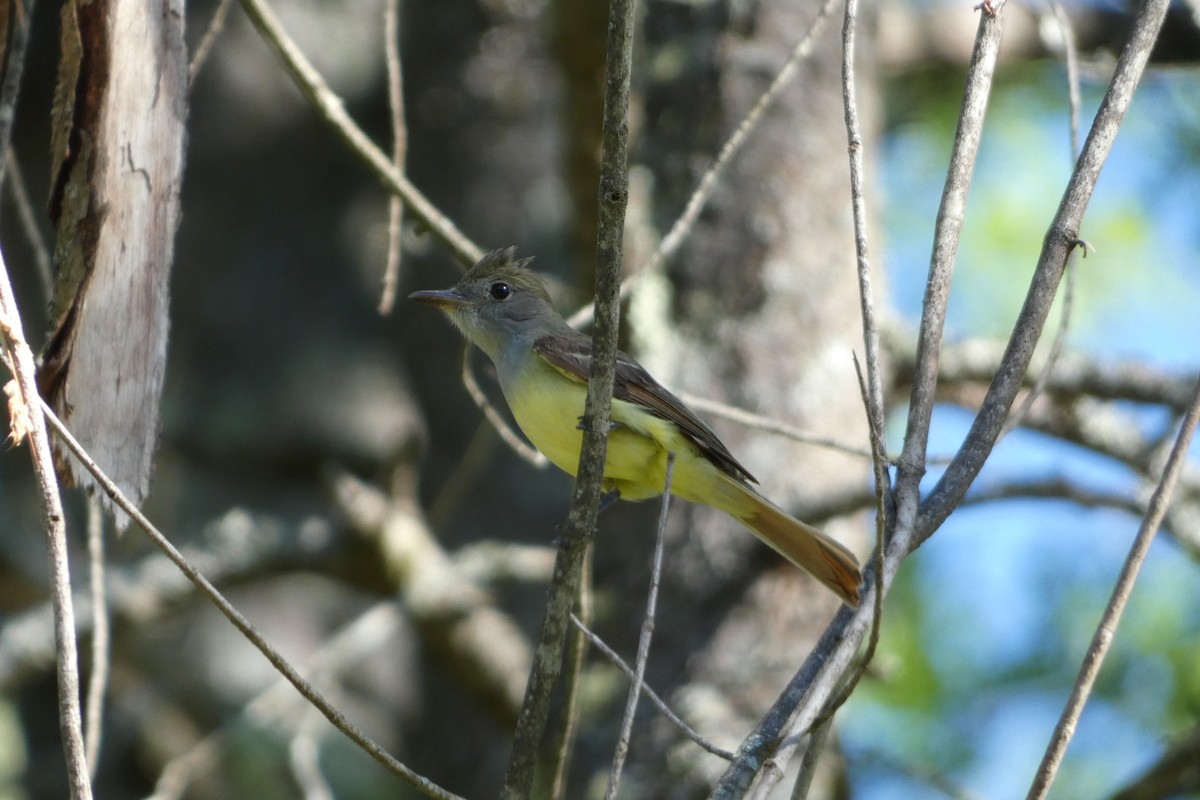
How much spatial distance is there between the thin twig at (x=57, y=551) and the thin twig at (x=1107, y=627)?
1.38m

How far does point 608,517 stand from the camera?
521 cm

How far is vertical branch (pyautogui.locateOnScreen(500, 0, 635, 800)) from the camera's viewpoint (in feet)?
6.44

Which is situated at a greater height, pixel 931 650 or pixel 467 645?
pixel 931 650

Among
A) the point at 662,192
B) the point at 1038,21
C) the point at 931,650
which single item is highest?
the point at 1038,21

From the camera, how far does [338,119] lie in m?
3.51

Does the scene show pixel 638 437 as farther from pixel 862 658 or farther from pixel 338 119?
pixel 862 658

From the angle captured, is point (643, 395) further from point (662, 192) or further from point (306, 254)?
point (306, 254)

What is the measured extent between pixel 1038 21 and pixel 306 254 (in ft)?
14.0

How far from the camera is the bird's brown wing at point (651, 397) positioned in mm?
3756

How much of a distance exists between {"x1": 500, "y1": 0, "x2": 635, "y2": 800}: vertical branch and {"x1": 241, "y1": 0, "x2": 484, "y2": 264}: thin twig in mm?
1437

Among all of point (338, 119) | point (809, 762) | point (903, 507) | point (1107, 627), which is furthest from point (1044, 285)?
point (338, 119)

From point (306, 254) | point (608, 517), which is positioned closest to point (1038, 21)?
point (608, 517)

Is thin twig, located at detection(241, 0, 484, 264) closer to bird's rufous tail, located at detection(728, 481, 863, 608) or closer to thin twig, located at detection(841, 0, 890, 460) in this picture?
bird's rufous tail, located at detection(728, 481, 863, 608)

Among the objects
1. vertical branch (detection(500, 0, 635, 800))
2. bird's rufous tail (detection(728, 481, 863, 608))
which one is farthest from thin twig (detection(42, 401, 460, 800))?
bird's rufous tail (detection(728, 481, 863, 608))
